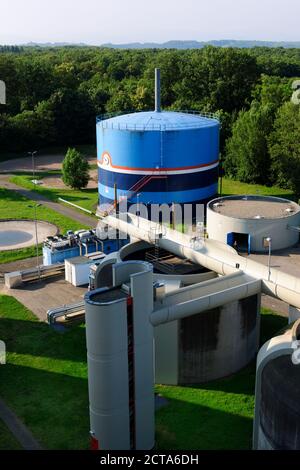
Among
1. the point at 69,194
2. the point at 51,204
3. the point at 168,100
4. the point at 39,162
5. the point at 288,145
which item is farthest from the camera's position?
the point at 168,100

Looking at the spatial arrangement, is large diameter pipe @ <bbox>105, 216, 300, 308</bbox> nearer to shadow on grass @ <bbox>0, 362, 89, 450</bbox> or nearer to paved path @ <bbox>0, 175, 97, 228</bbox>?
shadow on grass @ <bbox>0, 362, 89, 450</bbox>

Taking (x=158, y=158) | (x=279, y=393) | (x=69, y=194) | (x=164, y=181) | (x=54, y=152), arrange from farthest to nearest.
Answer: (x=54, y=152) < (x=69, y=194) < (x=164, y=181) < (x=158, y=158) < (x=279, y=393)

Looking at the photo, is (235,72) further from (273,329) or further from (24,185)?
(273,329)

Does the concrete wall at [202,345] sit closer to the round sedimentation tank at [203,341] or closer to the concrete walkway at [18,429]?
the round sedimentation tank at [203,341]

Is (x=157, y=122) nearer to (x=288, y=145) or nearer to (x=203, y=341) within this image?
(x=288, y=145)

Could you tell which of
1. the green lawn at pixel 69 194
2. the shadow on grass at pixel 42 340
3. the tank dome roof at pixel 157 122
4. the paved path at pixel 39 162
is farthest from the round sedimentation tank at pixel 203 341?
the paved path at pixel 39 162

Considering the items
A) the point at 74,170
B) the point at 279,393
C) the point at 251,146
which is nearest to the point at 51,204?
the point at 74,170

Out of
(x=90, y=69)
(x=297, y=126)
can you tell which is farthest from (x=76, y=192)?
(x=90, y=69)
